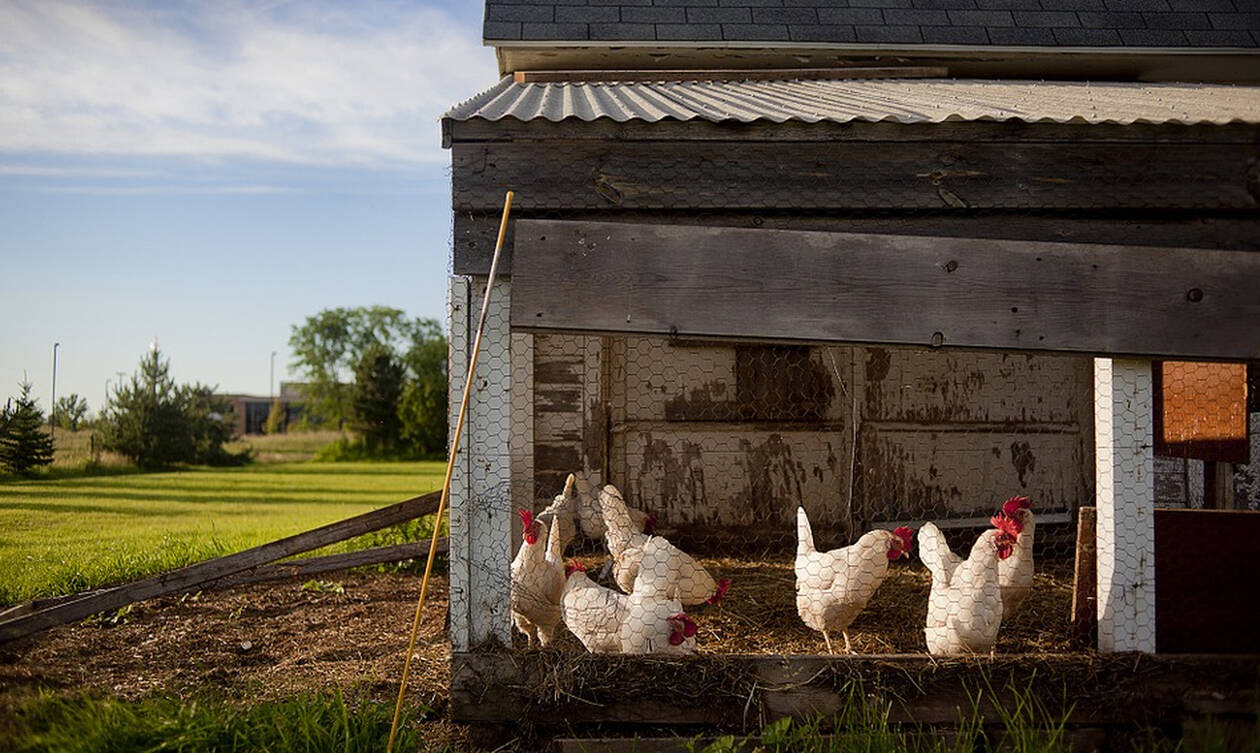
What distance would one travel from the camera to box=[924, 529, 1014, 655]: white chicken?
3.54m

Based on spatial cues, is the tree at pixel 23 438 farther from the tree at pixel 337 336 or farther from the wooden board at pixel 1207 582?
the tree at pixel 337 336

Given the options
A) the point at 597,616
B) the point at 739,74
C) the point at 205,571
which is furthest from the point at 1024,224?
the point at 205,571

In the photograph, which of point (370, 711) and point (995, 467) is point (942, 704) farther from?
point (995, 467)

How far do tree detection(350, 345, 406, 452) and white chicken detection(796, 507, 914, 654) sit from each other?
21.1 meters

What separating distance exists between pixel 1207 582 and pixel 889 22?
4766 mm

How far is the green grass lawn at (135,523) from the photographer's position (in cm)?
612

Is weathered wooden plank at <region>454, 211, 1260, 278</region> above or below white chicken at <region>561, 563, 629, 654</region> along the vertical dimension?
above

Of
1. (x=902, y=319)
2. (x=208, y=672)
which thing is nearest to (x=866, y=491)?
(x=902, y=319)

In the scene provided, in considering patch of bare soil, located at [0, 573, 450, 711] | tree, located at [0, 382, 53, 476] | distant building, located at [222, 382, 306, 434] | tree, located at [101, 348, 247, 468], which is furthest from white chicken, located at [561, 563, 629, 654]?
distant building, located at [222, 382, 306, 434]

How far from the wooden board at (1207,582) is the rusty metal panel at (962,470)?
313cm

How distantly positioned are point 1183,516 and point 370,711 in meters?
3.19

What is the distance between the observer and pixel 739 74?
664 cm

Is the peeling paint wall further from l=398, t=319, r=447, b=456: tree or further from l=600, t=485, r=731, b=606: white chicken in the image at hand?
l=398, t=319, r=447, b=456: tree

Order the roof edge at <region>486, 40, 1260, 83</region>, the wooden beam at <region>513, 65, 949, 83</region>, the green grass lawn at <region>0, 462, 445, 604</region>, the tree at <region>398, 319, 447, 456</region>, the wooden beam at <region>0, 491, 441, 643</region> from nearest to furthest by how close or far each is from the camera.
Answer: the wooden beam at <region>0, 491, 441, 643</region> → the green grass lawn at <region>0, 462, 445, 604</region> → the wooden beam at <region>513, 65, 949, 83</region> → the roof edge at <region>486, 40, 1260, 83</region> → the tree at <region>398, 319, 447, 456</region>
